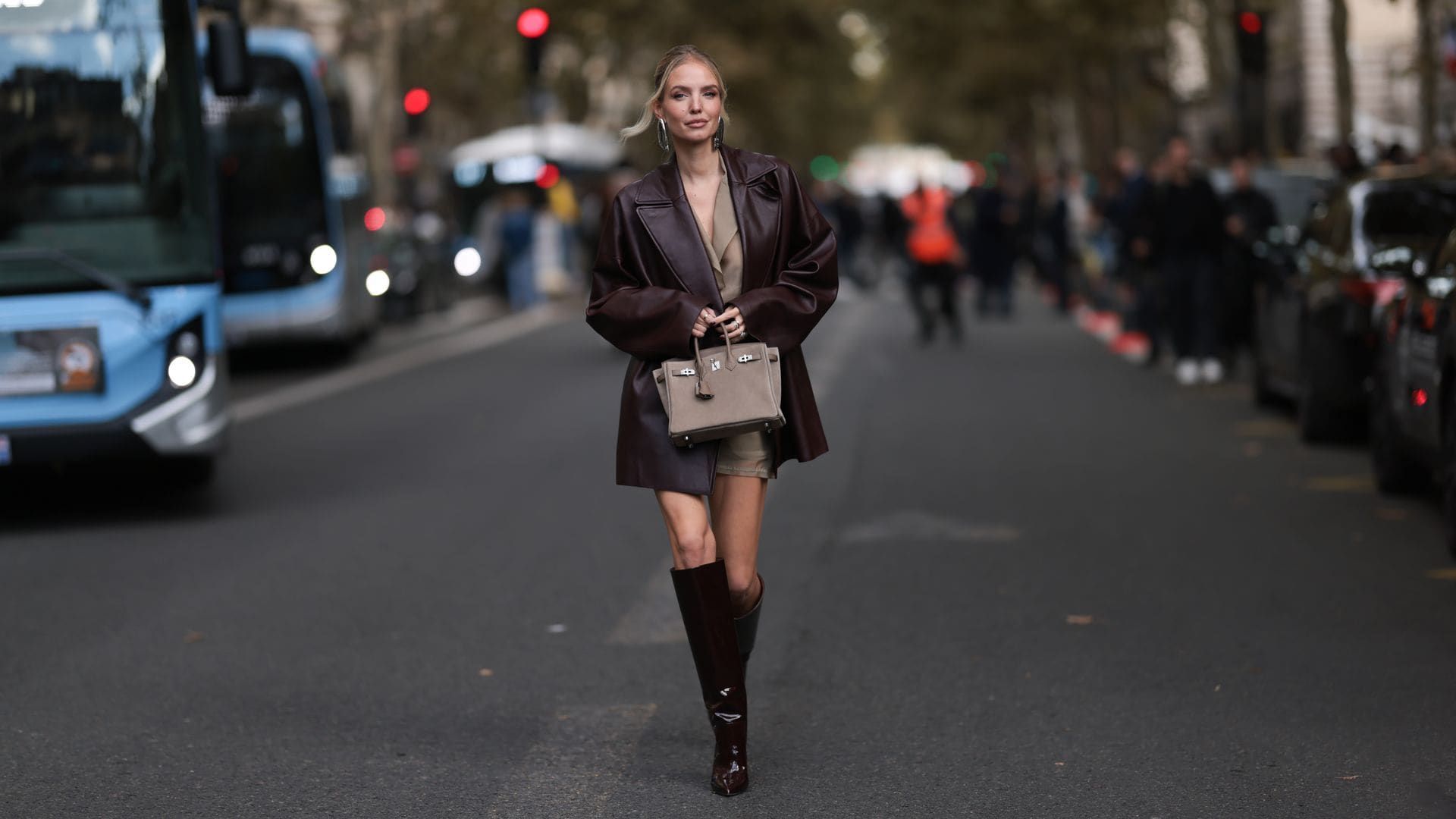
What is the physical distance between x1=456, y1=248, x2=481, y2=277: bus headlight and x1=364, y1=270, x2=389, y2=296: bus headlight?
9.64m

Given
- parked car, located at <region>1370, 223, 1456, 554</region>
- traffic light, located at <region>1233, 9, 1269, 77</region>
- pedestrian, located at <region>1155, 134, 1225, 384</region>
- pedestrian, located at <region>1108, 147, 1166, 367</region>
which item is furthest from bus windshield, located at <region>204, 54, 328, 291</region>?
parked car, located at <region>1370, 223, 1456, 554</region>

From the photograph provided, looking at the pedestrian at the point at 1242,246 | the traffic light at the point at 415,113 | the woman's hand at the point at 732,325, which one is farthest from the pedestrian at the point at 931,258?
the woman's hand at the point at 732,325

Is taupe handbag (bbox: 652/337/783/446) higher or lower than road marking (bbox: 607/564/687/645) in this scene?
higher

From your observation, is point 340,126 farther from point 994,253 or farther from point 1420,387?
point 1420,387

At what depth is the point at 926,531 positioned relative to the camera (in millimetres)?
9688

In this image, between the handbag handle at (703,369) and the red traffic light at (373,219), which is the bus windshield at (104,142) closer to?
the handbag handle at (703,369)

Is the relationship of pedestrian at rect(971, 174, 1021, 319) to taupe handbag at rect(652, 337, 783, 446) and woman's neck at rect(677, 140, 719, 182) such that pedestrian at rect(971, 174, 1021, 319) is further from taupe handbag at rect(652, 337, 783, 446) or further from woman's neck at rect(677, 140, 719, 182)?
taupe handbag at rect(652, 337, 783, 446)

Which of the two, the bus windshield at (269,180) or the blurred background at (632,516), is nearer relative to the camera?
the blurred background at (632,516)

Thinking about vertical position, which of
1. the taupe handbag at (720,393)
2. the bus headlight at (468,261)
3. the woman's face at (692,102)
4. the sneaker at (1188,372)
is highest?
the woman's face at (692,102)

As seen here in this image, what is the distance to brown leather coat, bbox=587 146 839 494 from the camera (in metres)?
5.14

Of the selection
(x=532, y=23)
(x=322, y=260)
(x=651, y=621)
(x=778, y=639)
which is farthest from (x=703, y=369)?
(x=532, y=23)

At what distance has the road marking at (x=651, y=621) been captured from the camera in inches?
289

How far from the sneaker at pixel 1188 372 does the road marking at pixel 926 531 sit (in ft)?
24.9

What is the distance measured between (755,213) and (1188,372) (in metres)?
12.5
